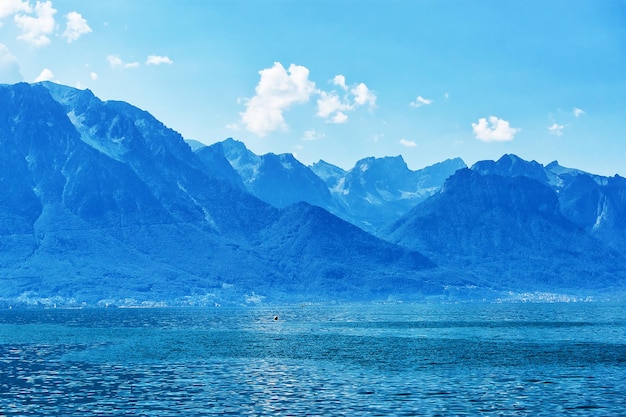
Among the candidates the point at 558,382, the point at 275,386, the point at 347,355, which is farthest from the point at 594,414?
the point at 347,355

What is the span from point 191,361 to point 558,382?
2305 inches

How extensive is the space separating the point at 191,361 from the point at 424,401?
187 feet

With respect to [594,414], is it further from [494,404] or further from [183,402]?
[183,402]

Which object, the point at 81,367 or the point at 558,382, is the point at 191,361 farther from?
the point at 558,382

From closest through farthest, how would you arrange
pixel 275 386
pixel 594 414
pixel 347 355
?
pixel 594 414
pixel 275 386
pixel 347 355

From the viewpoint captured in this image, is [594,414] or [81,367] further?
[81,367]

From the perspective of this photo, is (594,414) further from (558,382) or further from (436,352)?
(436,352)

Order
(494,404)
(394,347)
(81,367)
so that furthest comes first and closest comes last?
(394,347)
(81,367)
(494,404)

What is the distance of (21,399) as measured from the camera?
318 feet

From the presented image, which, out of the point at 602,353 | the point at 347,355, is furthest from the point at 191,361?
the point at 602,353

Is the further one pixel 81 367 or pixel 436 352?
pixel 436 352

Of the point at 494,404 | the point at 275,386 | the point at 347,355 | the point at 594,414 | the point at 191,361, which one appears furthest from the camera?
the point at 347,355

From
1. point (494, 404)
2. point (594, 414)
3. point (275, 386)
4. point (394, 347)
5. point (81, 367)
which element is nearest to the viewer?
point (594, 414)

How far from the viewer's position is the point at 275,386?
357 feet
